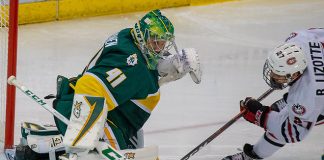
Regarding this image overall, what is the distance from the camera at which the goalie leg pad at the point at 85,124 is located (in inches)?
127

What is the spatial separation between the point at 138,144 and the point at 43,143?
1.53 feet

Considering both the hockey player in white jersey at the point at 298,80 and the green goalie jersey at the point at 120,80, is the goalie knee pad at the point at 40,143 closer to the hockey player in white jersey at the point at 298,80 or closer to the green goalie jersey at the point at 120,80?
the green goalie jersey at the point at 120,80

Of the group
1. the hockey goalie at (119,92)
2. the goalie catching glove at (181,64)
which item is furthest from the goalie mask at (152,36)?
the goalie catching glove at (181,64)

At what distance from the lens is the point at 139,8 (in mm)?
6984

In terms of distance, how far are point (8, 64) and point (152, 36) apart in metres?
0.97

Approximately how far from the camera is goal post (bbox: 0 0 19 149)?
4211 mm

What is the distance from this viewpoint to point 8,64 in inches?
167

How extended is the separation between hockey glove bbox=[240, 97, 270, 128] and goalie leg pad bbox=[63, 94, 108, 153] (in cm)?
102

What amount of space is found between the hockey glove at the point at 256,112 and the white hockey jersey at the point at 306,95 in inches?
3.8

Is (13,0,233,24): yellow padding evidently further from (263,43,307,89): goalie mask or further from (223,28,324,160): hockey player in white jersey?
(263,43,307,89): goalie mask

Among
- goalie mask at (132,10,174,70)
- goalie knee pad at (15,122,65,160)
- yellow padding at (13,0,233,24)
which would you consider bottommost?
goalie knee pad at (15,122,65,160)

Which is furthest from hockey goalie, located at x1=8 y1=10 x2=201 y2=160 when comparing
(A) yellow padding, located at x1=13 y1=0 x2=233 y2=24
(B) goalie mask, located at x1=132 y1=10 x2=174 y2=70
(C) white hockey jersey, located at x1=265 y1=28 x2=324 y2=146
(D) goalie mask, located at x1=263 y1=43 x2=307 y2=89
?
(A) yellow padding, located at x1=13 y1=0 x2=233 y2=24

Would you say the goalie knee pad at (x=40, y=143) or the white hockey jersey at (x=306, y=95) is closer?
the white hockey jersey at (x=306, y=95)

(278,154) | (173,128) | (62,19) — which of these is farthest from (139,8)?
(278,154)
